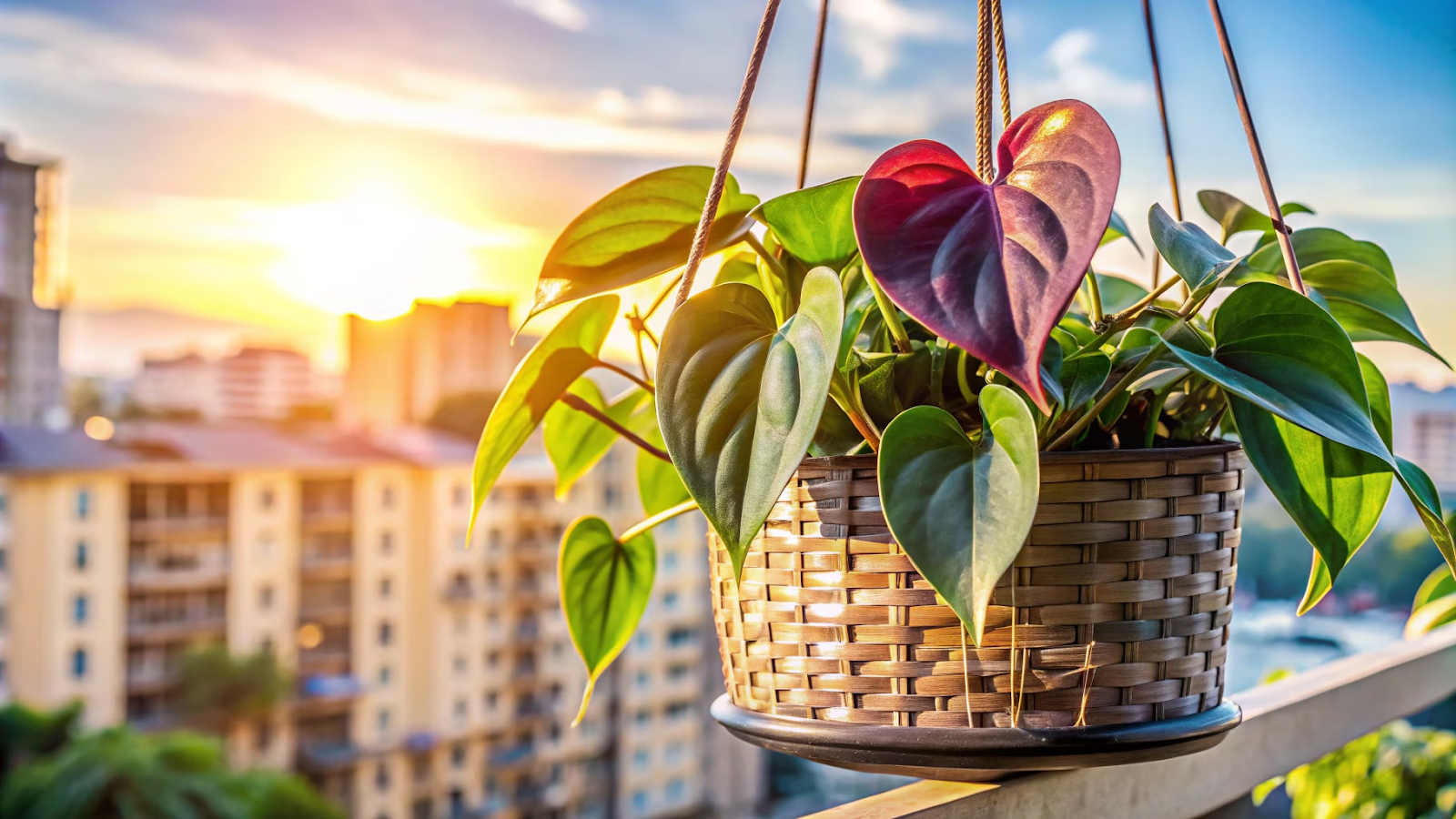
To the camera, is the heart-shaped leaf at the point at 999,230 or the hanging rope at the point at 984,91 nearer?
the heart-shaped leaf at the point at 999,230

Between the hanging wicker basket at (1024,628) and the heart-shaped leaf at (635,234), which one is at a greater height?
the heart-shaped leaf at (635,234)

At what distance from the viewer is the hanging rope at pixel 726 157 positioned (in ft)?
1.00

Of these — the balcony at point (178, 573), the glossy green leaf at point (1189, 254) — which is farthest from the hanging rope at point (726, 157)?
the balcony at point (178, 573)

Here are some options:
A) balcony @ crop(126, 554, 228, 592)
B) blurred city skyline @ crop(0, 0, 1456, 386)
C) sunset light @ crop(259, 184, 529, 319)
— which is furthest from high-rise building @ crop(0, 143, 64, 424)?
sunset light @ crop(259, 184, 529, 319)

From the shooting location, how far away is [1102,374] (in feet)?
0.96

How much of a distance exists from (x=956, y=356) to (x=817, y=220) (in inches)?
2.4

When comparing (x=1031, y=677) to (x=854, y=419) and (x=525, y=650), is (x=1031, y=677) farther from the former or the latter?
(x=525, y=650)

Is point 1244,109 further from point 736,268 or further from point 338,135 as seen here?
point 338,135

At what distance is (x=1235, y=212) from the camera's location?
0.41 m

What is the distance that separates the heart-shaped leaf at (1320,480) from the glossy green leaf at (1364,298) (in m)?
0.10

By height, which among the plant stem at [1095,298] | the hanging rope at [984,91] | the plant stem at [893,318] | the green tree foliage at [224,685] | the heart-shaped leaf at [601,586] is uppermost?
the hanging rope at [984,91]

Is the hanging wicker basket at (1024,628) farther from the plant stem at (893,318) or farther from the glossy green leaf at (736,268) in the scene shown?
the glossy green leaf at (736,268)

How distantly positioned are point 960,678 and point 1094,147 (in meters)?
0.15

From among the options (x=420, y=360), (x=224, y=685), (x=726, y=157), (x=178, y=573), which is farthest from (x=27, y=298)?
(x=726, y=157)
